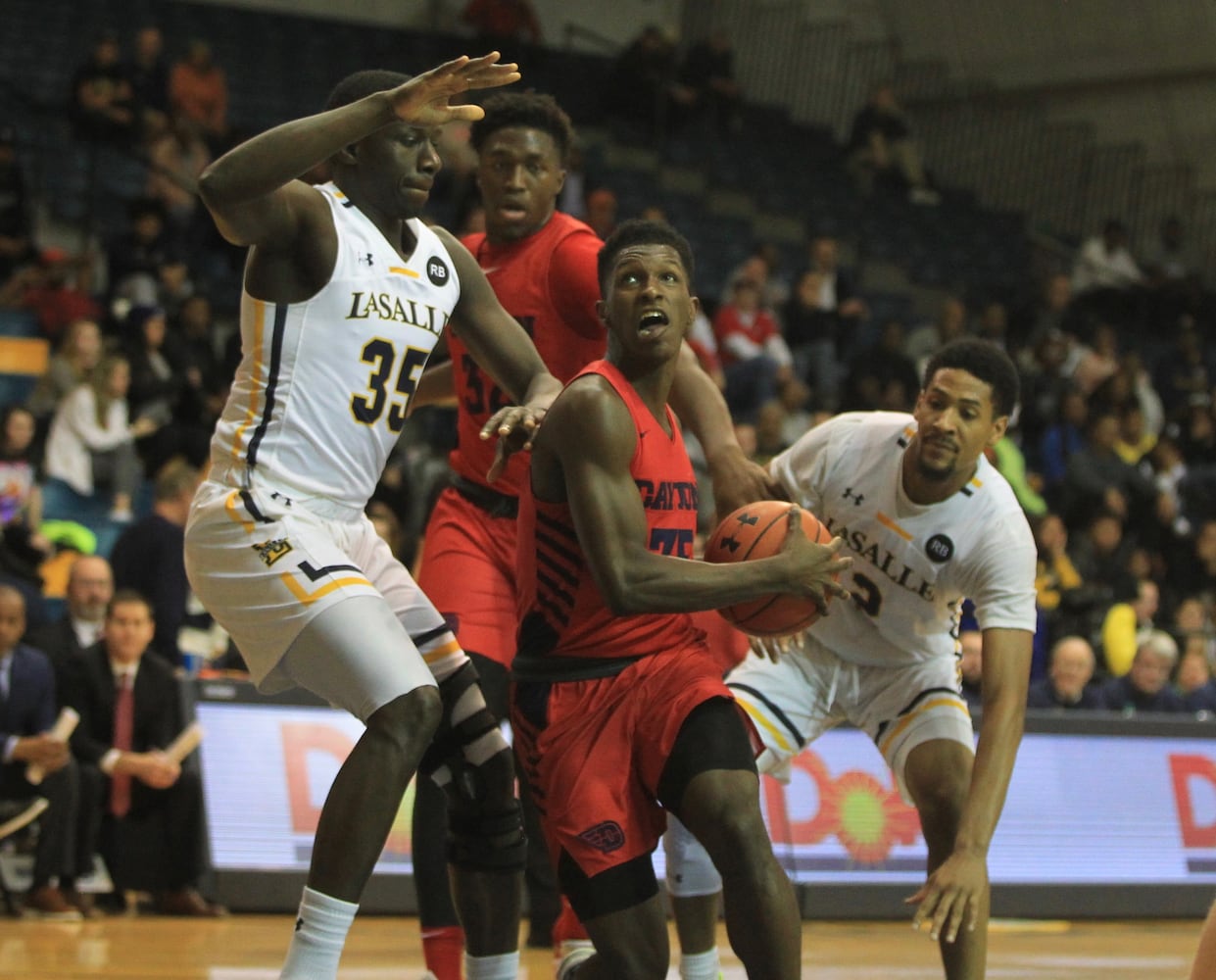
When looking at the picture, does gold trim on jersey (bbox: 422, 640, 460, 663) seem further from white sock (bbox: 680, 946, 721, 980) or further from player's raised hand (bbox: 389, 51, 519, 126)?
player's raised hand (bbox: 389, 51, 519, 126)

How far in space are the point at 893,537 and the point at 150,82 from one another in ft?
37.0

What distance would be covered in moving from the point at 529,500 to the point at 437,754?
77 cm

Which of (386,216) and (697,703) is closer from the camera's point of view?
(697,703)

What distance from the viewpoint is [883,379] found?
15523mm

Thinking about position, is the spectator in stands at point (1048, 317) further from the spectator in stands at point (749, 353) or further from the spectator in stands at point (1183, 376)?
Answer: the spectator in stands at point (749, 353)

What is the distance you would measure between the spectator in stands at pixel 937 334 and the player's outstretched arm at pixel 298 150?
40.1 ft

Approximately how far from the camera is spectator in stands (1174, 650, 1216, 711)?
11734 millimetres

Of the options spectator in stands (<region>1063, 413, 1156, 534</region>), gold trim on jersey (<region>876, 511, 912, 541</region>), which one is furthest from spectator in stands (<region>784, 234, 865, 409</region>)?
gold trim on jersey (<region>876, 511, 912, 541</region>)

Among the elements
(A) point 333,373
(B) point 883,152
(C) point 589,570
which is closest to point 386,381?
(A) point 333,373

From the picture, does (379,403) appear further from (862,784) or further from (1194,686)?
(1194,686)

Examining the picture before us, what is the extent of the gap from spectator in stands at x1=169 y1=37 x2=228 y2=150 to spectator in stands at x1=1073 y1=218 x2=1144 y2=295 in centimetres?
1048

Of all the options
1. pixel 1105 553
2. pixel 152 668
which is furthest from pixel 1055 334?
pixel 152 668

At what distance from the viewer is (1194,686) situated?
12.1 m

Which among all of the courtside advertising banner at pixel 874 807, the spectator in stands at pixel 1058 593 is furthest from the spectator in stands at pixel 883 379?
the courtside advertising banner at pixel 874 807
